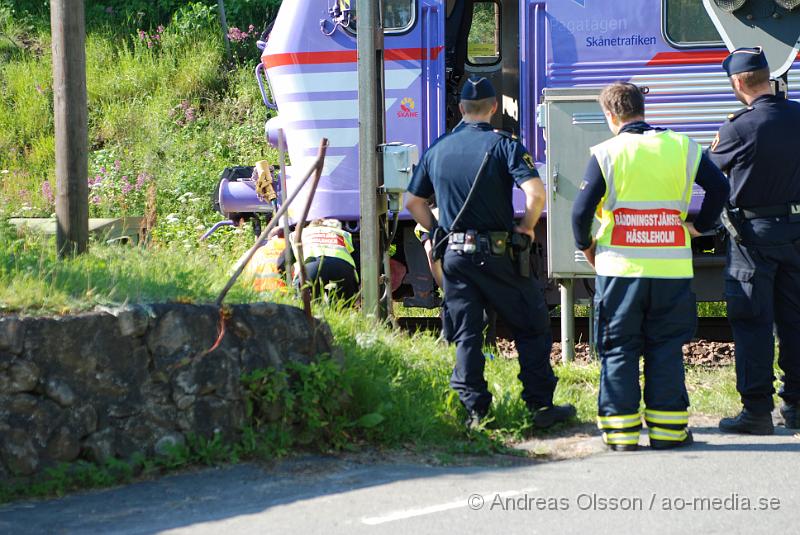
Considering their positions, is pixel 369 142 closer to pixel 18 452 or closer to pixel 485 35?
pixel 485 35

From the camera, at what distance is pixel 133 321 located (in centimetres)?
485

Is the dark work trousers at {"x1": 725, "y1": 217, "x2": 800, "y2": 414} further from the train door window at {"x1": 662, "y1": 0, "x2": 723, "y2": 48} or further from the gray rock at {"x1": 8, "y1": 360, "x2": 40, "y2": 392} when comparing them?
the gray rock at {"x1": 8, "y1": 360, "x2": 40, "y2": 392}

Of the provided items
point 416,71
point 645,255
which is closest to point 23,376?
point 645,255

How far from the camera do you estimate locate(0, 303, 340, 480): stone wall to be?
4.57 m

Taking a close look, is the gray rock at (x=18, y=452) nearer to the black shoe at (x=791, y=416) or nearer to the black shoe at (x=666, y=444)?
the black shoe at (x=666, y=444)

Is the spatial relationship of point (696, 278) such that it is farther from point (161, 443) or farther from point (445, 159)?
point (161, 443)

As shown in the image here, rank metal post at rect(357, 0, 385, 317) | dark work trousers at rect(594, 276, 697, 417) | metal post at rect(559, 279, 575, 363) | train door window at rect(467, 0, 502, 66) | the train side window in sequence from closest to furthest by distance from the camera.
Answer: dark work trousers at rect(594, 276, 697, 417), metal post at rect(357, 0, 385, 317), metal post at rect(559, 279, 575, 363), the train side window, train door window at rect(467, 0, 502, 66)

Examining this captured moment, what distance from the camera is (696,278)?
328 inches

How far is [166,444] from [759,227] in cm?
321

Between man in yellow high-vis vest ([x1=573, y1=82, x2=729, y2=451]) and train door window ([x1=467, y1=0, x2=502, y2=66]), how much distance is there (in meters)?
4.17

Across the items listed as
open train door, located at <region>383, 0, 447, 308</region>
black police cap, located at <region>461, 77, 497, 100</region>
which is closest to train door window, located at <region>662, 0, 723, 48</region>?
open train door, located at <region>383, 0, 447, 308</region>

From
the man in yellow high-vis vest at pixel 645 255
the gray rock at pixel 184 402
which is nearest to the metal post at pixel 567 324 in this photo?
the man in yellow high-vis vest at pixel 645 255

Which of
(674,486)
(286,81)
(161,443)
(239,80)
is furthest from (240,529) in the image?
(239,80)

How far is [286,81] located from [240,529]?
4963 mm
